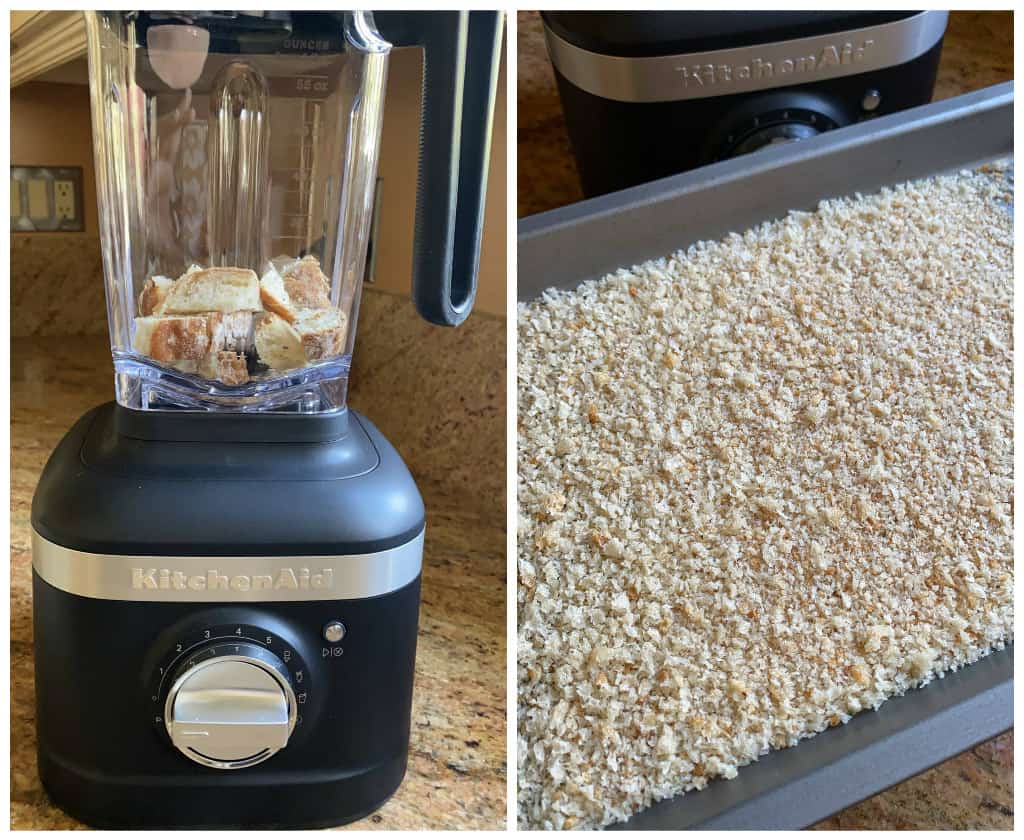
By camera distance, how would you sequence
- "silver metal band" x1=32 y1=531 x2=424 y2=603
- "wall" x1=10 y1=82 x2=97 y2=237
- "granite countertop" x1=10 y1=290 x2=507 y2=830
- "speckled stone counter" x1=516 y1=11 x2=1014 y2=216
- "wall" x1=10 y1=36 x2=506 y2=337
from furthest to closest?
"speckled stone counter" x1=516 y1=11 x2=1014 y2=216 < "wall" x1=10 y1=82 x2=97 y2=237 < "wall" x1=10 y1=36 x2=506 y2=337 < "granite countertop" x1=10 y1=290 x2=507 y2=830 < "silver metal band" x1=32 y1=531 x2=424 y2=603

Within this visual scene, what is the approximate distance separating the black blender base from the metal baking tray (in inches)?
6.9

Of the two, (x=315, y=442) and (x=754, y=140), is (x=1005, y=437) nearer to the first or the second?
(x=754, y=140)

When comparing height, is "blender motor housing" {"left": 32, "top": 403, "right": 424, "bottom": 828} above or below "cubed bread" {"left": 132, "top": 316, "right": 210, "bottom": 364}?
below

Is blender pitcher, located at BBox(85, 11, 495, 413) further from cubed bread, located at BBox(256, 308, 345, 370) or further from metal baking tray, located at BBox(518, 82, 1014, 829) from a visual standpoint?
metal baking tray, located at BBox(518, 82, 1014, 829)

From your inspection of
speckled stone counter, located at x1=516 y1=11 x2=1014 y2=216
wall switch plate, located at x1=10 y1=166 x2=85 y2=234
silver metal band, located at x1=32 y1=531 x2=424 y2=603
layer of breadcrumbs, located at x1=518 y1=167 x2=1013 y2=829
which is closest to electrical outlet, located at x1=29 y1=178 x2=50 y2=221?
wall switch plate, located at x1=10 y1=166 x2=85 y2=234

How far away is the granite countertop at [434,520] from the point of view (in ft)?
1.78

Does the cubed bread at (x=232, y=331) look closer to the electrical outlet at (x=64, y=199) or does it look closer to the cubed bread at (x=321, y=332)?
the cubed bread at (x=321, y=332)

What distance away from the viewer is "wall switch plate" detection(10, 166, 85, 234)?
43.8 inches

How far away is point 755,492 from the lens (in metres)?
0.67

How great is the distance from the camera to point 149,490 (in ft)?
1.47

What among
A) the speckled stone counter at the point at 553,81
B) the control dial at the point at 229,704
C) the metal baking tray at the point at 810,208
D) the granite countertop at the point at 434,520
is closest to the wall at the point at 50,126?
the granite countertop at the point at 434,520

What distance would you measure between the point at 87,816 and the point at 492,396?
0.50 metres

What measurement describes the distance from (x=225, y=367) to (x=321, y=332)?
0.06 metres

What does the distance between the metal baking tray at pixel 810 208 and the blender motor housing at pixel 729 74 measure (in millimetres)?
65
